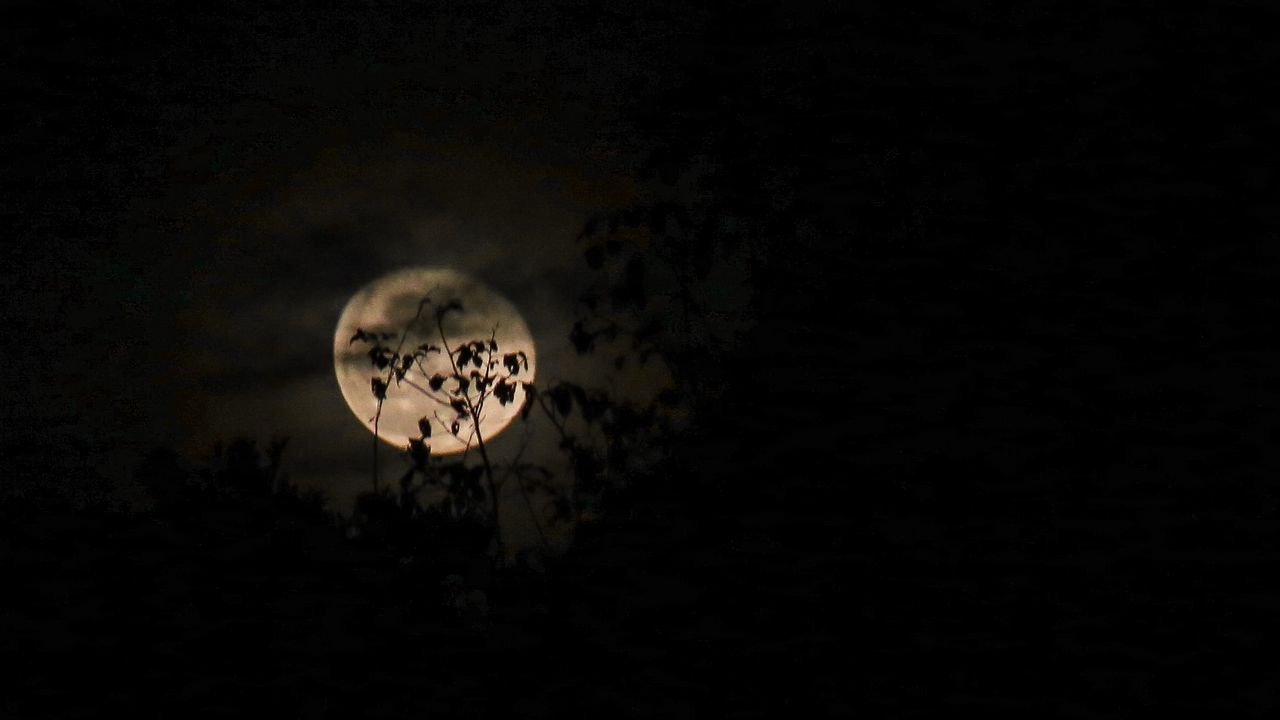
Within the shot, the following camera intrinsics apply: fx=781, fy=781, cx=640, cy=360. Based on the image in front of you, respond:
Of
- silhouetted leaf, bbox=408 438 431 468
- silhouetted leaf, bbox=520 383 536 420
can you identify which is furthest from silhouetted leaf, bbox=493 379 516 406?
silhouetted leaf, bbox=408 438 431 468

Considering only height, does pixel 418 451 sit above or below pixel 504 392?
below

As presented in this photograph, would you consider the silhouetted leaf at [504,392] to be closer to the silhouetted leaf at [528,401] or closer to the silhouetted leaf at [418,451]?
the silhouetted leaf at [528,401]

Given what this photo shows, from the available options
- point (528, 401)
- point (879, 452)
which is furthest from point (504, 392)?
point (879, 452)

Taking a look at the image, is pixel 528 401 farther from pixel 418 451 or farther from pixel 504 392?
pixel 418 451

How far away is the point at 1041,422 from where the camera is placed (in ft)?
6.14

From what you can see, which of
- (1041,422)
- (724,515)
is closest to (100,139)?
(724,515)

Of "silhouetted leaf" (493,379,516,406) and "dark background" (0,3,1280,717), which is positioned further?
"silhouetted leaf" (493,379,516,406)

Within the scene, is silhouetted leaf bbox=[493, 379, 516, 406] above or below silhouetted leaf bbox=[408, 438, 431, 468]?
above

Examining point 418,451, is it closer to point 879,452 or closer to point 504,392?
point 504,392

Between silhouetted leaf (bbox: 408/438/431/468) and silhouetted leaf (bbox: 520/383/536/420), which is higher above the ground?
silhouetted leaf (bbox: 520/383/536/420)

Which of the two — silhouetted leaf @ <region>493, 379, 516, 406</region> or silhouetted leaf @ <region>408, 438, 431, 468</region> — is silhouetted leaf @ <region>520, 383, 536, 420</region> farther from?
silhouetted leaf @ <region>408, 438, 431, 468</region>

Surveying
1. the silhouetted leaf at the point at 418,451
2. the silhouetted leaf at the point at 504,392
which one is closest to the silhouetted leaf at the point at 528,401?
the silhouetted leaf at the point at 504,392

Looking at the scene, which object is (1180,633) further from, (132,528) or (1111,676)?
(132,528)

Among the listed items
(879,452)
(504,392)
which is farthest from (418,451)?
(879,452)
